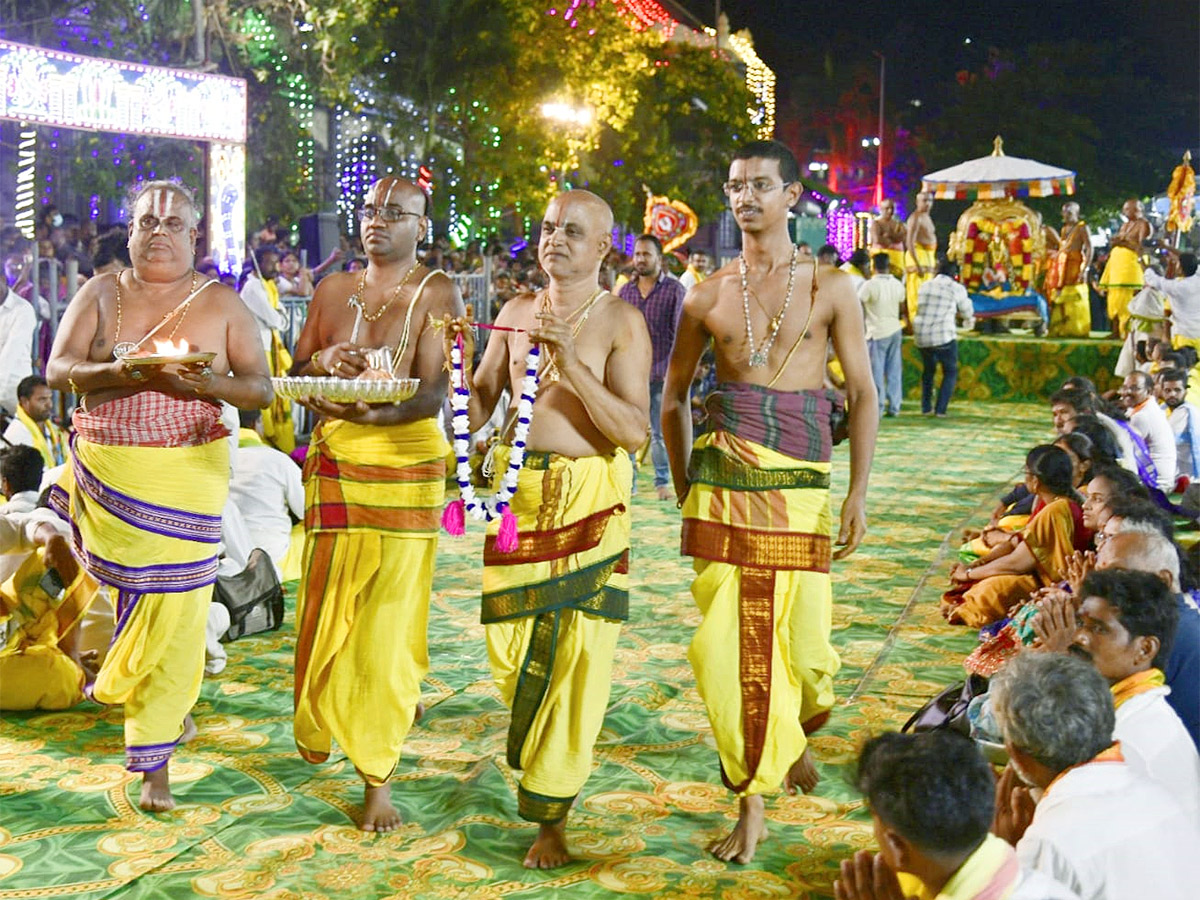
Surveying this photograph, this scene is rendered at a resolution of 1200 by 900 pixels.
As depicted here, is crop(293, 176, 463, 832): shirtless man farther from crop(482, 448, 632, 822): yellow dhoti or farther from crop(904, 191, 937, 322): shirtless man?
crop(904, 191, 937, 322): shirtless man

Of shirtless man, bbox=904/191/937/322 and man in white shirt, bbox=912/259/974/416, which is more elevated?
shirtless man, bbox=904/191/937/322

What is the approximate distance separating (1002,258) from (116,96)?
541 inches

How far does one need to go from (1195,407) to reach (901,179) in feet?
142

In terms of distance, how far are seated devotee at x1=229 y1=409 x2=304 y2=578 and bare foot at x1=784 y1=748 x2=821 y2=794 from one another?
10.7ft

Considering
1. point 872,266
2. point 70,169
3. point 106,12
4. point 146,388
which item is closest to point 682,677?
point 146,388

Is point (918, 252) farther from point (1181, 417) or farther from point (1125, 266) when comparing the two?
point (1181, 417)

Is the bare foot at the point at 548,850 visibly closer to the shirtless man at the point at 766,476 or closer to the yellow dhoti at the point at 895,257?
the shirtless man at the point at 766,476

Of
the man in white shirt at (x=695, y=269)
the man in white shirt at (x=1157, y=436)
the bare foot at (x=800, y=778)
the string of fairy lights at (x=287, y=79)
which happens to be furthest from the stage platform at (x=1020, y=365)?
the bare foot at (x=800, y=778)

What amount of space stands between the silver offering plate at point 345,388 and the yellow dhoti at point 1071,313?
1671 cm

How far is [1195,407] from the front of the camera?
991cm

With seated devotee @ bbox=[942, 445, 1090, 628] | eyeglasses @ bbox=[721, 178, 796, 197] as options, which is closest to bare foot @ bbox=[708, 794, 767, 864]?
eyeglasses @ bbox=[721, 178, 796, 197]

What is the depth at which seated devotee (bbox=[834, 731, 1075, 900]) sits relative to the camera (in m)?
2.35

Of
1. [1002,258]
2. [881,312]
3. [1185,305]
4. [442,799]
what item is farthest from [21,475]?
[1002,258]

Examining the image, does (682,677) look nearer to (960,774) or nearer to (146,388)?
(146,388)
